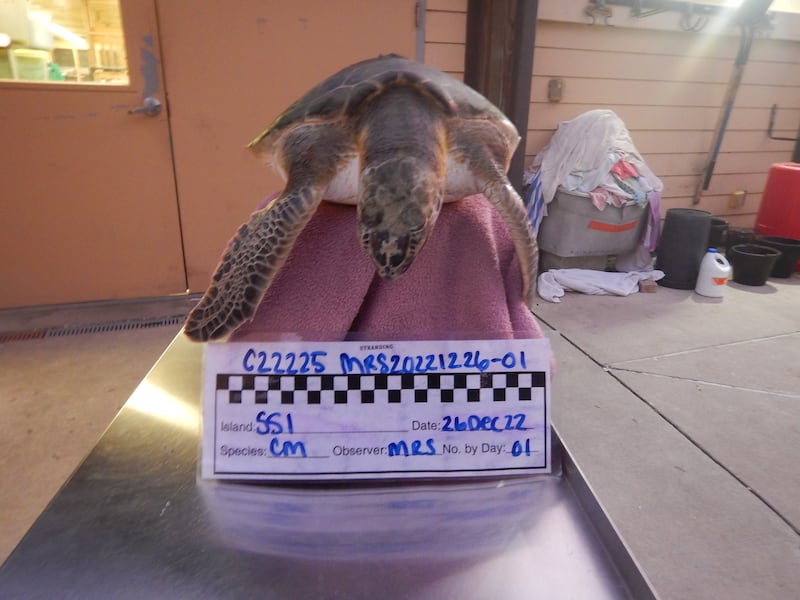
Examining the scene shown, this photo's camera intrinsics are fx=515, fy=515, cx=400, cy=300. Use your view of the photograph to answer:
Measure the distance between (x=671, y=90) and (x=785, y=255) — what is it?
4.93 feet

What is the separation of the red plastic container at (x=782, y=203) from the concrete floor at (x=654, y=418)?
105 cm

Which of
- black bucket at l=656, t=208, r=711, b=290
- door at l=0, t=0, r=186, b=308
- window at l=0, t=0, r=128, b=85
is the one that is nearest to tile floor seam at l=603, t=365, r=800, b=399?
black bucket at l=656, t=208, r=711, b=290

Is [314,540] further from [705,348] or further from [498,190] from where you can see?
[705,348]

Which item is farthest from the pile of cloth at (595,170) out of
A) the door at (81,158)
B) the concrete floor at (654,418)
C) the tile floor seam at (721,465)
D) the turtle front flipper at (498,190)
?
the turtle front flipper at (498,190)

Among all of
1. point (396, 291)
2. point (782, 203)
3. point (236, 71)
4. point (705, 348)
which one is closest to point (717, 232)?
point (782, 203)

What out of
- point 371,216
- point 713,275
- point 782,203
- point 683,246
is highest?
point 371,216

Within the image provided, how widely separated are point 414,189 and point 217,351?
278 mm

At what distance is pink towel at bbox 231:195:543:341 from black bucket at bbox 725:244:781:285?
3.65 m

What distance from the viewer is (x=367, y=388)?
0.55 meters

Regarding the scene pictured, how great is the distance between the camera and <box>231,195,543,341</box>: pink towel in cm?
63

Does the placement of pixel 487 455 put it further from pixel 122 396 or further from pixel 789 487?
pixel 122 396

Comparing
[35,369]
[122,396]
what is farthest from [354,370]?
[35,369]

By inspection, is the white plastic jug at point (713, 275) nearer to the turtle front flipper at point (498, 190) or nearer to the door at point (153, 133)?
the door at point (153, 133)

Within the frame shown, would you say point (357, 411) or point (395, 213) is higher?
point (395, 213)
